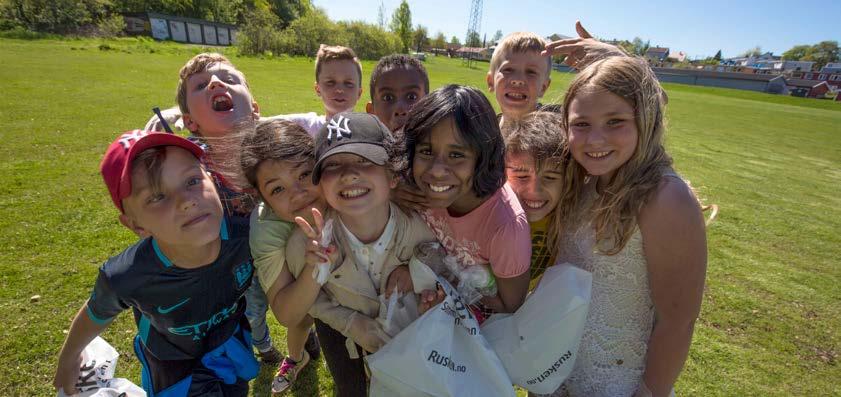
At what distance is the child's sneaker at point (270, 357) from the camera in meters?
3.24

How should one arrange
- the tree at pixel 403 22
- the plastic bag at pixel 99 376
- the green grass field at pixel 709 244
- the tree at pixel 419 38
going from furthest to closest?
the tree at pixel 419 38 → the tree at pixel 403 22 → the green grass field at pixel 709 244 → the plastic bag at pixel 99 376

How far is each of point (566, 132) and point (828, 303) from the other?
215 inches

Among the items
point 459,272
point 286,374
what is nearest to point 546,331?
point 459,272

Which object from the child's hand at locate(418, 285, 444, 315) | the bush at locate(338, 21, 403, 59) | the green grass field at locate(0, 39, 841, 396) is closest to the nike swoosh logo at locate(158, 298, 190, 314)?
the child's hand at locate(418, 285, 444, 315)

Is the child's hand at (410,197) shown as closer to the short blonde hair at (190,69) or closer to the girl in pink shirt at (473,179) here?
the girl in pink shirt at (473,179)

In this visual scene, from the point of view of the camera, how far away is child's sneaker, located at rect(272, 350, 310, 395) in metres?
2.95

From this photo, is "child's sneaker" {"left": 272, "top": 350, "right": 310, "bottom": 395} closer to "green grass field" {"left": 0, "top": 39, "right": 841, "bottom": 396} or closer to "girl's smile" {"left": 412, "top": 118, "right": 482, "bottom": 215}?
"green grass field" {"left": 0, "top": 39, "right": 841, "bottom": 396}

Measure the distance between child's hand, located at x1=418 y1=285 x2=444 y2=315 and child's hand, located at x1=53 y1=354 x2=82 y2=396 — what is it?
6.04ft

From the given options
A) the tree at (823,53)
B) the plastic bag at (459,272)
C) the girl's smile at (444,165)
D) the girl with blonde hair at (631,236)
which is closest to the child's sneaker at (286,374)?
the plastic bag at (459,272)

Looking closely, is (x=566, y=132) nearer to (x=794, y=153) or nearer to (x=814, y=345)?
(x=814, y=345)

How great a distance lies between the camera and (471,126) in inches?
70.4

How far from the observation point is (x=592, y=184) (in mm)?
2074

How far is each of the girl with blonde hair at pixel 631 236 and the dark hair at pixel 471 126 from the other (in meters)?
0.40

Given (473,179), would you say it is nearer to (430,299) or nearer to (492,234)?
(492,234)
